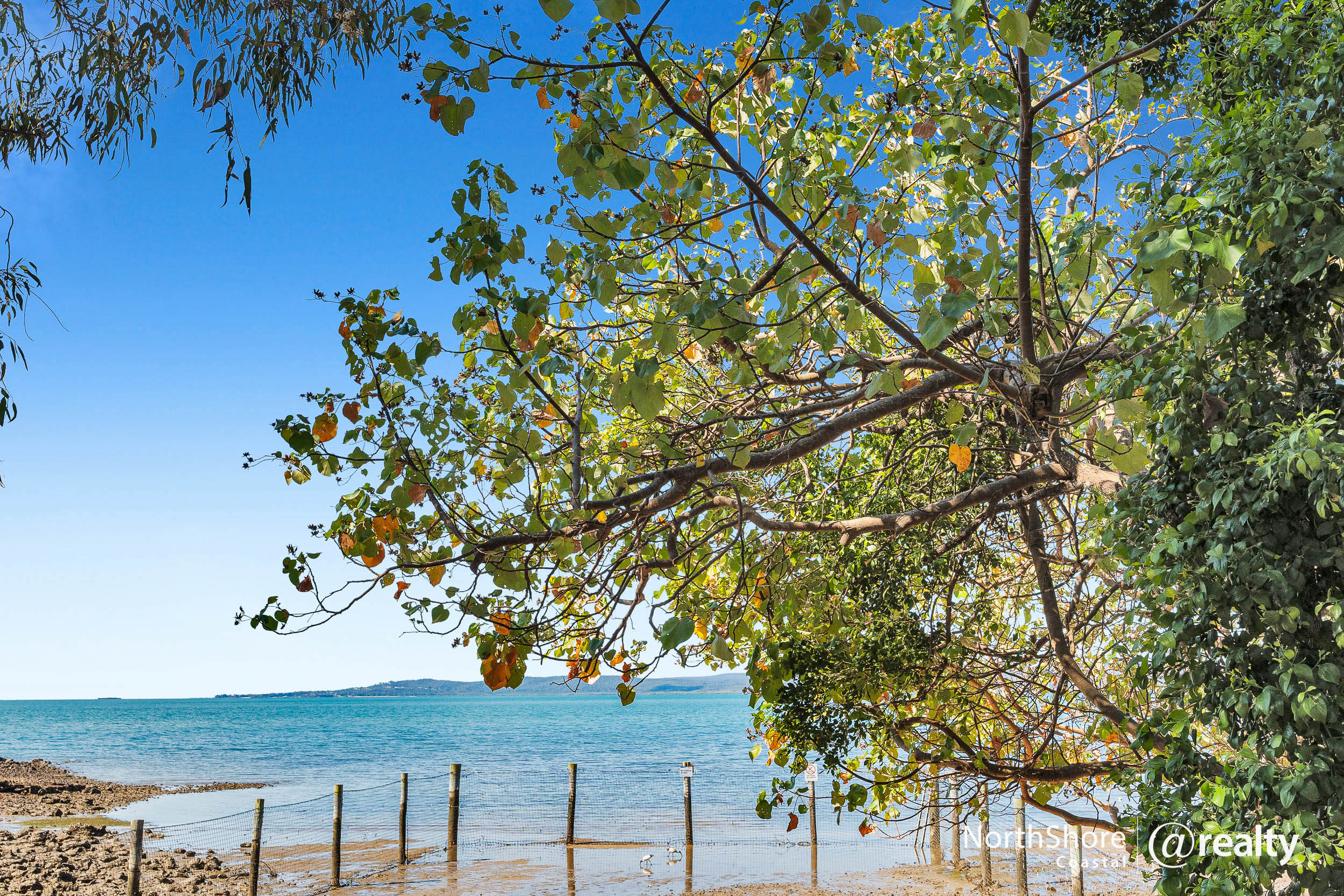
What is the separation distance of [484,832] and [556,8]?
63.8ft

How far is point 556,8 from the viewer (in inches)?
72.5

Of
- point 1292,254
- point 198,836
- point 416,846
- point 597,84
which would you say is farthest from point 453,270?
point 198,836

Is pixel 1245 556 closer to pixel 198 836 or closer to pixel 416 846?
pixel 416 846

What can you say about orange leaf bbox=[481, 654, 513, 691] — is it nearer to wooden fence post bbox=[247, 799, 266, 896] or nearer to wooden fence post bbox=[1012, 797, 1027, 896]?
wooden fence post bbox=[1012, 797, 1027, 896]

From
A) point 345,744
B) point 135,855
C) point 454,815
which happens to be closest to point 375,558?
point 135,855

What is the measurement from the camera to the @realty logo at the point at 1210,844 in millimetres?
2207

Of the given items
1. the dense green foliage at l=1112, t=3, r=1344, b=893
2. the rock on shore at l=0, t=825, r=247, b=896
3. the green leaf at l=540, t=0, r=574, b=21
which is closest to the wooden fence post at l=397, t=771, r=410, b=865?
the rock on shore at l=0, t=825, r=247, b=896

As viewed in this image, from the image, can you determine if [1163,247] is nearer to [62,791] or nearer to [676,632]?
[676,632]

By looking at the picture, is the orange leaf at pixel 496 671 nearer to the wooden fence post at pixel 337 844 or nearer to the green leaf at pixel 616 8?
the green leaf at pixel 616 8

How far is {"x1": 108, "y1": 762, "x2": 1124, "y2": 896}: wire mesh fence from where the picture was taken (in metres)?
13.8

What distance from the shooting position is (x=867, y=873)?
13648 mm

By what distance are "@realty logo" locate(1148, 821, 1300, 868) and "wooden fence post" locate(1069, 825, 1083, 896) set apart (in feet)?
27.2

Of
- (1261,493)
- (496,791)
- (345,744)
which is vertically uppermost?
(1261,493)

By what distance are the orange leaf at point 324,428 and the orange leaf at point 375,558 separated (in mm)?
402
